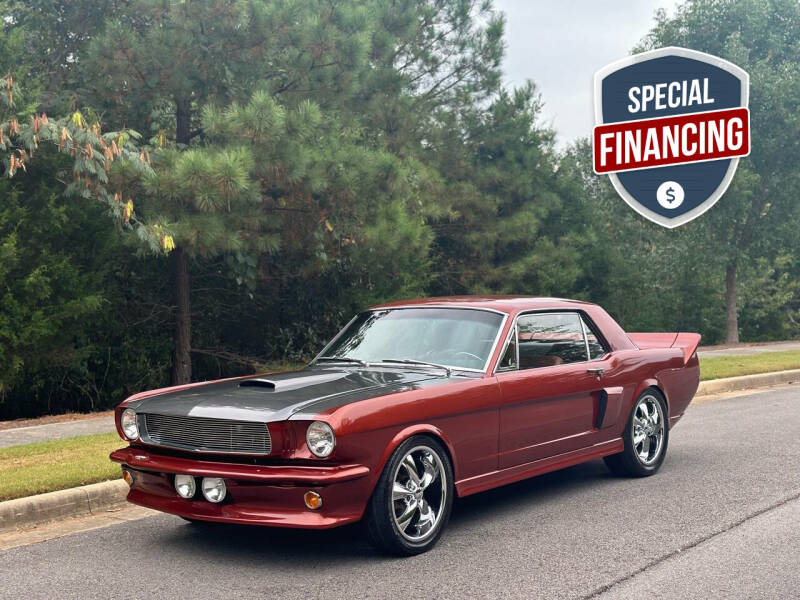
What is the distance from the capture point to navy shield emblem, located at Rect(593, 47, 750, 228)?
2155 centimetres

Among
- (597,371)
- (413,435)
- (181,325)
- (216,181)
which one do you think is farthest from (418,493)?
(181,325)

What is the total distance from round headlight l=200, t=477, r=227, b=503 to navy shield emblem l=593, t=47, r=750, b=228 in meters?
17.9

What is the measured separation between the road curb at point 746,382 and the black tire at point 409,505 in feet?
30.0

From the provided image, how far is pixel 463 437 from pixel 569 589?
50.9 inches

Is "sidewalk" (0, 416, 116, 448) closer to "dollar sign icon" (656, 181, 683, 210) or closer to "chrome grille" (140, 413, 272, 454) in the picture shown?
"chrome grille" (140, 413, 272, 454)

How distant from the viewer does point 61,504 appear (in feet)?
20.9

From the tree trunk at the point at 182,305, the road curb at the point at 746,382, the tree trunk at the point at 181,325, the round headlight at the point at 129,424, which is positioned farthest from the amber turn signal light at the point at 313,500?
the tree trunk at the point at 181,325

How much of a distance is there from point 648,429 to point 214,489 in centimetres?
388

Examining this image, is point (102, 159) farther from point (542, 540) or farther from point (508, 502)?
point (542, 540)

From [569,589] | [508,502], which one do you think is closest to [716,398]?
[508,502]

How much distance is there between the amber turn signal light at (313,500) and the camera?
482 cm

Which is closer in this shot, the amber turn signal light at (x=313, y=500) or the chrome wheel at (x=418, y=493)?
the amber turn signal light at (x=313, y=500)

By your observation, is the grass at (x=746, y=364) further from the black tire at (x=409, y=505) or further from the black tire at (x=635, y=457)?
the black tire at (x=409, y=505)

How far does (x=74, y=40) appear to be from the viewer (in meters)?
16.6
